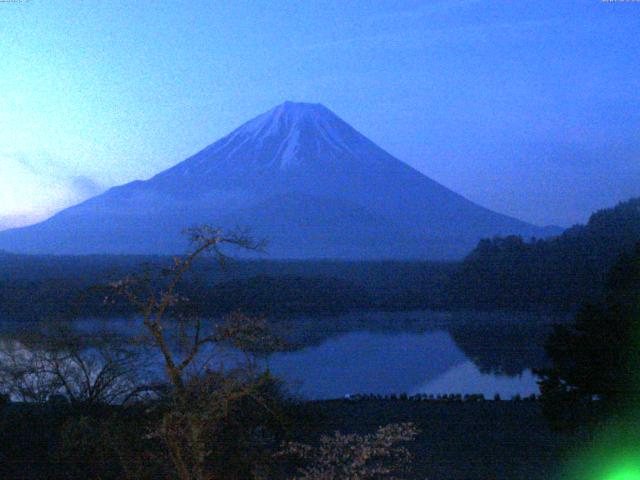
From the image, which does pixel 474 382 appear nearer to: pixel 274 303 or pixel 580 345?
pixel 274 303

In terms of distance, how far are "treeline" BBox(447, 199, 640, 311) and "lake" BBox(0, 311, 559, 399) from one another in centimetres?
67

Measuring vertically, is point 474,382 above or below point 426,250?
below

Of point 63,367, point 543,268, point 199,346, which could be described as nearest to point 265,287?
point 543,268

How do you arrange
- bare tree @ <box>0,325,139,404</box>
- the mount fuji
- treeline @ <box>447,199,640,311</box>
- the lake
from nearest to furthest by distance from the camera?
1. bare tree @ <box>0,325,139,404</box>
2. the lake
3. treeline @ <box>447,199,640,311</box>
4. the mount fuji

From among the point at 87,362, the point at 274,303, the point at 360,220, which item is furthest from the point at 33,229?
the point at 87,362

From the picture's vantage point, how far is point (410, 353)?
702 inches

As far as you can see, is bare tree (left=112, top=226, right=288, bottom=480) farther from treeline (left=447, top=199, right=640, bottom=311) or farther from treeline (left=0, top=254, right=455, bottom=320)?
treeline (left=447, top=199, right=640, bottom=311)

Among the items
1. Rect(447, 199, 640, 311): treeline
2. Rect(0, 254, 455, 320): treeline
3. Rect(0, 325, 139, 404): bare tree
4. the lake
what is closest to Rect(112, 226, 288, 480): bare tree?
Rect(0, 254, 455, 320): treeline

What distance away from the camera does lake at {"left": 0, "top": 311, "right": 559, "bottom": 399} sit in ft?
42.1

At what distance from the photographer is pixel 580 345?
603 cm

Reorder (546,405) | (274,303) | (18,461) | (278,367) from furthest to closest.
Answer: (274,303)
(278,367)
(18,461)
(546,405)

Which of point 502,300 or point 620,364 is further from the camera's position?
point 502,300

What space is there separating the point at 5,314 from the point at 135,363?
7.64 metres

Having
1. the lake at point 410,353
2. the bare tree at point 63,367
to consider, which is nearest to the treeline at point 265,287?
the bare tree at point 63,367
